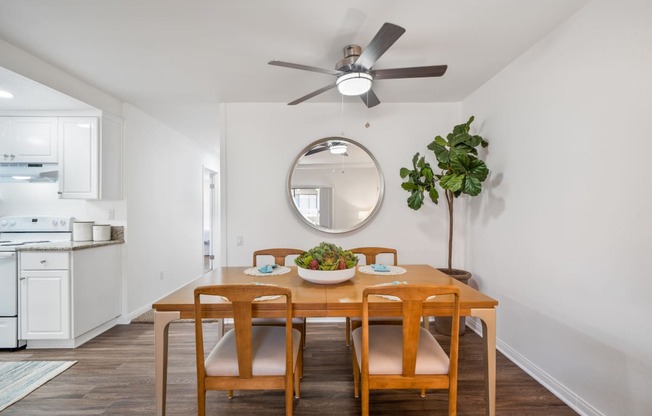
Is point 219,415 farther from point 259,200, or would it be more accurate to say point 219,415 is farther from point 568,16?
point 568,16

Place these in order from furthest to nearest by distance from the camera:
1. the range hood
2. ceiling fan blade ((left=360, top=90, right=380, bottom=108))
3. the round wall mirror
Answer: the round wall mirror, the range hood, ceiling fan blade ((left=360, top=90, right=380, bottom=108))

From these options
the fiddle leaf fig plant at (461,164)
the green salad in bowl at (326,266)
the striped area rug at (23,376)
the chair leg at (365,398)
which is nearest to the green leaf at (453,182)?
the fiddle leaf fig plant at (461,164)

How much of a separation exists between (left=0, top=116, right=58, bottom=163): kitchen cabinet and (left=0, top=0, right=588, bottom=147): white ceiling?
1.20 ft

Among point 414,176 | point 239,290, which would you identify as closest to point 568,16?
point 414,176

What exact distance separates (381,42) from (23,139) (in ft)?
12.1

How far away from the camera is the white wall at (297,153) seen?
3305 millimetres

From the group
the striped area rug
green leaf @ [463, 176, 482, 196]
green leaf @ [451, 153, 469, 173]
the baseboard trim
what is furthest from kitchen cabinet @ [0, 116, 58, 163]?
the baseboard trim

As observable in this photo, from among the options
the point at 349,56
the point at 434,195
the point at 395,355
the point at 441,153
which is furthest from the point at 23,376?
the point at 441,153

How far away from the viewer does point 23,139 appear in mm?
2955

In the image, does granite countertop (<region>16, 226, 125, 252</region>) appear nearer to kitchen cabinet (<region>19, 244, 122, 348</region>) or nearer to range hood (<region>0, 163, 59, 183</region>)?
kitchen cabinet (<region>19, 244, 122, 348</region>)

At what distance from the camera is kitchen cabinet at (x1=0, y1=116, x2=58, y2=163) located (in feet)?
9.67

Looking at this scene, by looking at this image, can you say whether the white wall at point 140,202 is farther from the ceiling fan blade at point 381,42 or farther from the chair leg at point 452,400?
the chair leg at point 452,400

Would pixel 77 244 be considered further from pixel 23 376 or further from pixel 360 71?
pixel 360 71

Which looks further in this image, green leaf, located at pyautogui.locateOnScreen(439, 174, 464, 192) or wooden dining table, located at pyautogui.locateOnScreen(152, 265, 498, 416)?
green leaf, located at pyautogui.locateOnScreen(439, 174, 464, 192)
